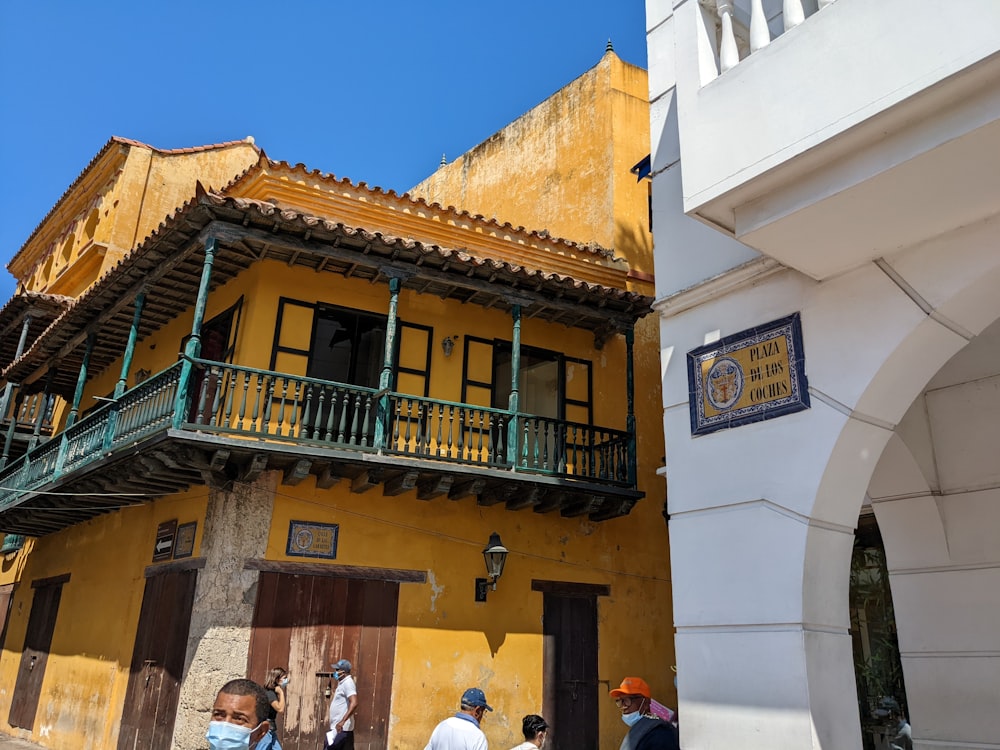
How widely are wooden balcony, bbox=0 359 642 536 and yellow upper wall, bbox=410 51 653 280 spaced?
15.5 feet

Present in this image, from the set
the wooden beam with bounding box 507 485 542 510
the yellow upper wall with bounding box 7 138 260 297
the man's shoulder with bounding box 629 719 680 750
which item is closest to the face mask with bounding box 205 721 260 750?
the man's shoulder with bounding box 629 719 680 750

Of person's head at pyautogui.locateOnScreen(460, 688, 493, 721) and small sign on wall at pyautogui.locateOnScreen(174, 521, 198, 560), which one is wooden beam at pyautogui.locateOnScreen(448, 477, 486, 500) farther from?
person's head at pyautogui.locateOnScreen(460, 688, 493, 721)

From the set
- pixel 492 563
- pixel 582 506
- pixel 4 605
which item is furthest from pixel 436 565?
pixel 4 605

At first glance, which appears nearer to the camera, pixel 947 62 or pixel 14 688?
pixel 947 62

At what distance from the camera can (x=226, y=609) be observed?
9.59 meters

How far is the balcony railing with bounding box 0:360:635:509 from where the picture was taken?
977 cm

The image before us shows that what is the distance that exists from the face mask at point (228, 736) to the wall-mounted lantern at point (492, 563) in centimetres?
742

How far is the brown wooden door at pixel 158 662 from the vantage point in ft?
31.8

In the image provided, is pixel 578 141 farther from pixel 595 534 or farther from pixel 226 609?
pixel 226 609

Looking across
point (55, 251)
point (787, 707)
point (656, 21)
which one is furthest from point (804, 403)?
point (55, 251)

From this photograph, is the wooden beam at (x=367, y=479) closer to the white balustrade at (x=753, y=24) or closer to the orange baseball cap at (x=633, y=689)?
the orange baseball cap at (x=633, y=689)

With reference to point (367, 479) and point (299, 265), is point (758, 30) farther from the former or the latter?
point (299, 265)

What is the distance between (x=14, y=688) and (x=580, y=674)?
1111cm

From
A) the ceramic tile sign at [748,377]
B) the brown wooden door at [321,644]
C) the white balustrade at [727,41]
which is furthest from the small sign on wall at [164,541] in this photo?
the white balustrade at [727,41]
